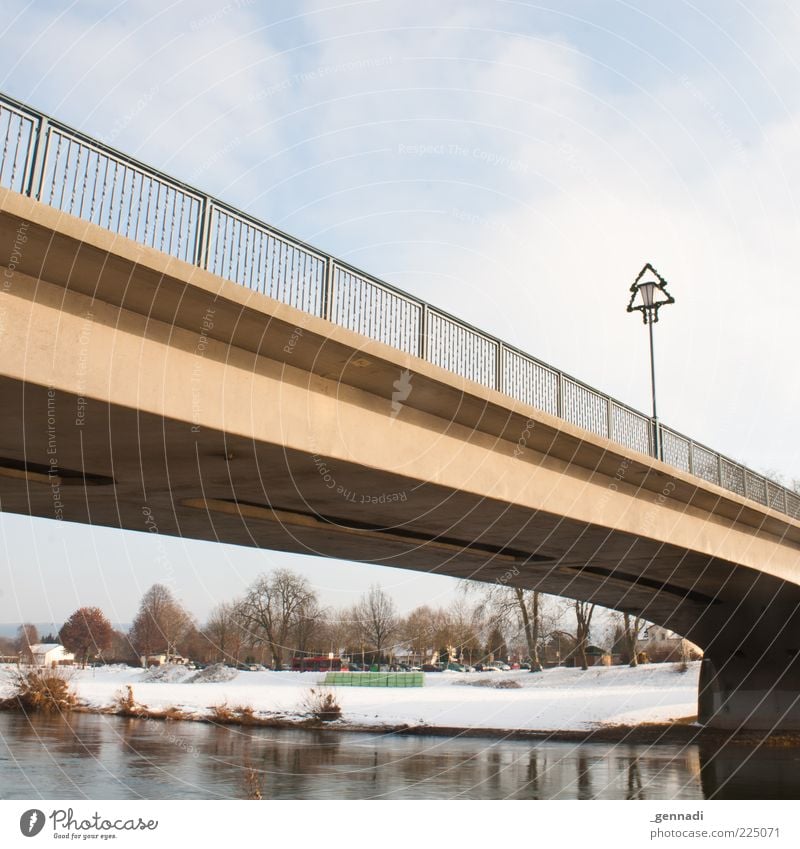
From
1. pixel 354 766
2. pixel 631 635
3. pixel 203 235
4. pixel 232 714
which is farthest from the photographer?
pixel 631 635

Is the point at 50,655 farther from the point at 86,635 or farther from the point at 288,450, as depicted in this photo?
the point at 288,450

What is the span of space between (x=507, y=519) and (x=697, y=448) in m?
6.97

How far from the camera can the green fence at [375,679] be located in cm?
5091

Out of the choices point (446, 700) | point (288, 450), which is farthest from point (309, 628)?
point (288, 450)

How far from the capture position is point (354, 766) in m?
29.1

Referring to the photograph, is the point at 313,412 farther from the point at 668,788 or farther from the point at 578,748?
the point at 578,748

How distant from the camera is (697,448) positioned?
23.8 m

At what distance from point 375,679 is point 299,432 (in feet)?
140

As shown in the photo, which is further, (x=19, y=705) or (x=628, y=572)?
(x=19, y=705)

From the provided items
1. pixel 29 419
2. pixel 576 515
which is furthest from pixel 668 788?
pixel 29 419

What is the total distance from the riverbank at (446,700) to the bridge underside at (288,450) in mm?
16338

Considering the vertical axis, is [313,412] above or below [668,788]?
above

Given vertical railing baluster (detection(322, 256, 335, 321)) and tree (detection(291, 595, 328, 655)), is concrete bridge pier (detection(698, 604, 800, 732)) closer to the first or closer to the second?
tree (detection(291, 595, 328, 655))
